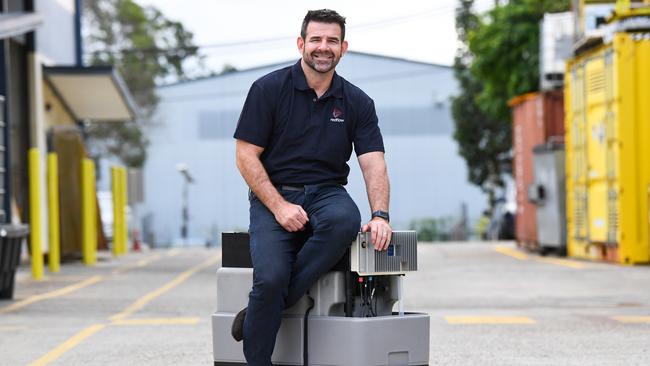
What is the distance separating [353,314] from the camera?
6875 mm

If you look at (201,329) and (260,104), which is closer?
(260,104)

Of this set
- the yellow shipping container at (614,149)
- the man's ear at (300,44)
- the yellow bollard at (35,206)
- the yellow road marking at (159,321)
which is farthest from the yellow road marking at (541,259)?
the man's ear at (300,44)

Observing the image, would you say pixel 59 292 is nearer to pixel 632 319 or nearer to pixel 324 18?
pixel 632 319

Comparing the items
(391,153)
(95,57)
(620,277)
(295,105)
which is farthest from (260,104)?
(95,57)

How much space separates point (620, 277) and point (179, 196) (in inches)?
1726

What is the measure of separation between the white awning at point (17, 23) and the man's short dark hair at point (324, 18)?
12.7 meters

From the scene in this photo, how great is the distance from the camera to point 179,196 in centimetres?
6134

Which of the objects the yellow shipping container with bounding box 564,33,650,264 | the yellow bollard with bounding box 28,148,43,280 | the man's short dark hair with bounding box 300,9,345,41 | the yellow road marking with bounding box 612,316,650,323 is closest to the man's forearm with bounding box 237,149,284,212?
the man's short dark hair with bounding box 300,9,345,41

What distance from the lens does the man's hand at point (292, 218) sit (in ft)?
22.2

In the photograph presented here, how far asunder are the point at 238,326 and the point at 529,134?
75.5ft

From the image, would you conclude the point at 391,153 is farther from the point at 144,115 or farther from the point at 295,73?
the point at 144,115

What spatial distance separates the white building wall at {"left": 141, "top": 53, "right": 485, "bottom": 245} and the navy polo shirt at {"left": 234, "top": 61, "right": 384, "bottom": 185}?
44352mm

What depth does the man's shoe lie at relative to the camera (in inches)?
273

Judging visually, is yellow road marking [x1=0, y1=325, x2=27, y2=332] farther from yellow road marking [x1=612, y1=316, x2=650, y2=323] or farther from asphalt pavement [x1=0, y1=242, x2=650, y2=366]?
yellow road marking [x1=612, y1=316, x2=650, y2=323]
